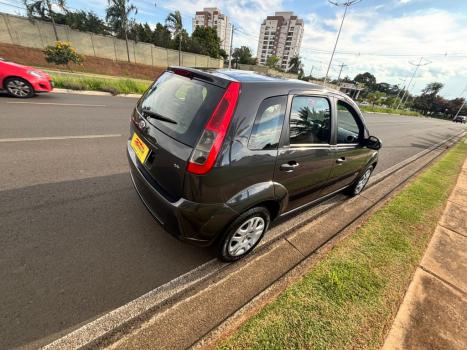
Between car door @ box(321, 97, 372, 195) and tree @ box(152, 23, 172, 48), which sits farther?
tree @ box(152, 23, 172, 48)

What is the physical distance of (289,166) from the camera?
2135mm

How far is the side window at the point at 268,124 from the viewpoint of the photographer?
6.03 feet

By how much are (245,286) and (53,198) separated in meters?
2.54

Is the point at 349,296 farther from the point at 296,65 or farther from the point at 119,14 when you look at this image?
the point at 296,65

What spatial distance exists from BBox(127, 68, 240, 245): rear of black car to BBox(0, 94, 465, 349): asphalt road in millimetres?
492

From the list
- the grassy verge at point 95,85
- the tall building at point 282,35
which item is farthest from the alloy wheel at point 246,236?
the tall building at point 282,35

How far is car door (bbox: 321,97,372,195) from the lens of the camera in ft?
9.17

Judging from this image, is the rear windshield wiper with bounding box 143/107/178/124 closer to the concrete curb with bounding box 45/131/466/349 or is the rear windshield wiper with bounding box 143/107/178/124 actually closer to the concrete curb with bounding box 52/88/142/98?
the concrete curb with bounding box 45/131/466/349

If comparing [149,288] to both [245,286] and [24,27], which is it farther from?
[24,27]

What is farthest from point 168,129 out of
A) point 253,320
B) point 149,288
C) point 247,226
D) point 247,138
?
point 253,320

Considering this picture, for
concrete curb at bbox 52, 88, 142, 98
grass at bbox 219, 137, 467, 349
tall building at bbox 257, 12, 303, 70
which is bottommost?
concrete curb at bbox 52, 88, 142, 98

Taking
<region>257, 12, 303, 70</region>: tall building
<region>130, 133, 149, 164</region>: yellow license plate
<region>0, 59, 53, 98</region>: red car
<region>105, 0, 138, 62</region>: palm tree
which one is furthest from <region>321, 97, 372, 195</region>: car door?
<region>257, 12, 303, 70</region>: tall building

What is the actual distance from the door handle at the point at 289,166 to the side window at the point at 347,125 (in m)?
0.97

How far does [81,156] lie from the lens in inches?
158
